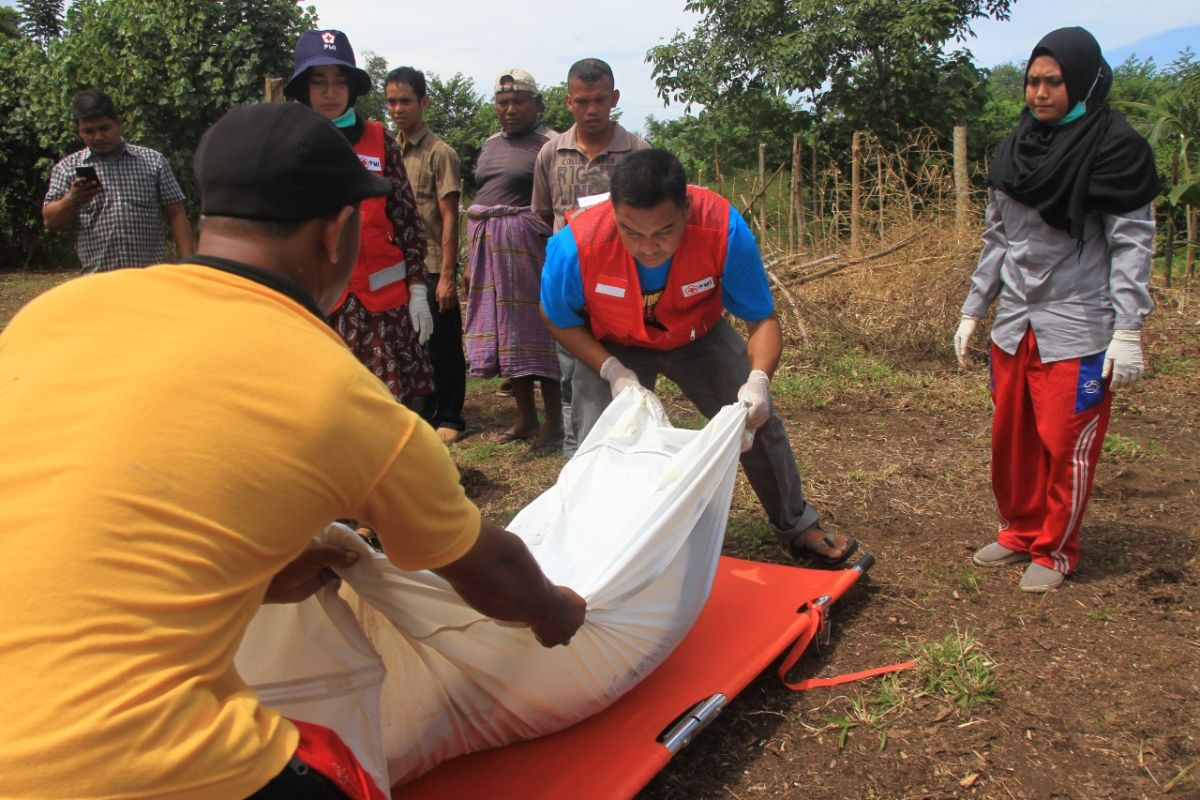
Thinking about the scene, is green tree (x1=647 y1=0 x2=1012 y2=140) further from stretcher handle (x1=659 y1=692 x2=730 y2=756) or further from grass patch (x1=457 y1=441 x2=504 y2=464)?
stretcher handle (x1=659 y1=692 x2=730 y2=756)

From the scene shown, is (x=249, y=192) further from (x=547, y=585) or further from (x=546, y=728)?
(x=546, y=728)

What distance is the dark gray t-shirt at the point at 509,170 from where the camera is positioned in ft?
14.8

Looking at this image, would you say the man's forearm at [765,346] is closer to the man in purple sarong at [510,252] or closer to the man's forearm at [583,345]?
the man's forearm at [583,345]

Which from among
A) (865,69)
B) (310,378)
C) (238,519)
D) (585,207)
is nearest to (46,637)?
(238,519)

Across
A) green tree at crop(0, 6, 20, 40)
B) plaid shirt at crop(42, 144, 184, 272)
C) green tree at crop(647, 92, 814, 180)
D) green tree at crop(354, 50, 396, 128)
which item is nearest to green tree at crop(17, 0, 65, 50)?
green tree at crop(0, 6, 20, 40)

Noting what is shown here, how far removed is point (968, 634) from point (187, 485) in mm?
2205

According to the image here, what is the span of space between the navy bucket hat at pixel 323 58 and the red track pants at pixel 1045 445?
2.45 metres

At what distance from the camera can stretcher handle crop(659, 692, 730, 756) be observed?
201 centimetres

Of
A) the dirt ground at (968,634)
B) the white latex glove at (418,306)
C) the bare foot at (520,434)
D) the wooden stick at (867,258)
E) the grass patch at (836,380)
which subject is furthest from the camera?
the wooden stick at (867,258)

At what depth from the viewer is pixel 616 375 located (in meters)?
2.90

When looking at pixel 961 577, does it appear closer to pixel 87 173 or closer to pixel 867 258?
pixel 87 173

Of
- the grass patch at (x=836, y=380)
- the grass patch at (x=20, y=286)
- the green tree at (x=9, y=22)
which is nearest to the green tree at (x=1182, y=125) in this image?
the grass patch at (x=836, y=380)

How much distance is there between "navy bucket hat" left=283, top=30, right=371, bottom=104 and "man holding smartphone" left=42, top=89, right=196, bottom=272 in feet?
3.75

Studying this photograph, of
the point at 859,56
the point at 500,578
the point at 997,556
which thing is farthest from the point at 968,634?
the point at 859,56
